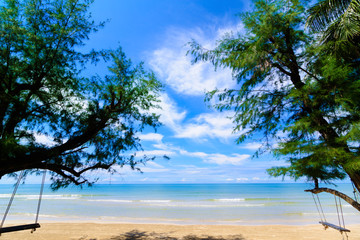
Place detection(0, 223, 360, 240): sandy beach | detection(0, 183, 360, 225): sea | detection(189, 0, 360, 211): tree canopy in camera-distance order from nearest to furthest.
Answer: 1. detection(189, 0, 360, 211): tree canopy
2. detection(0, 223, 360, 240): sandy beach
3. detection(0, 183, 360, 225): sea

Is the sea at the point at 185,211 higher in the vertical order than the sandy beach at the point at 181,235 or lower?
lower

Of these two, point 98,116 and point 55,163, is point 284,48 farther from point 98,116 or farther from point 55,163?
point 55,163

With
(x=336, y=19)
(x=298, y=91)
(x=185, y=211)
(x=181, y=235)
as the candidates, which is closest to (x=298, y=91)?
(x=298, y=91)

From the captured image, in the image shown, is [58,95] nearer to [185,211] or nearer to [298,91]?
[298,91]

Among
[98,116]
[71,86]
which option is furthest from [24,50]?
[98,116]

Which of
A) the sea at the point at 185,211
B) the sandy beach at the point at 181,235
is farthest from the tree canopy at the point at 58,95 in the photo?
the sandy beach at the point at 181,235

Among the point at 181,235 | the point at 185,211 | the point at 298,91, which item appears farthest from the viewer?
the point at 185,211

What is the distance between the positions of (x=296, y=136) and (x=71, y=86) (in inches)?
216

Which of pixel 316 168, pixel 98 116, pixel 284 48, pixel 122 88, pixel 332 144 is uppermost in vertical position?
pixel 284 48

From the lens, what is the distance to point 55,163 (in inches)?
186

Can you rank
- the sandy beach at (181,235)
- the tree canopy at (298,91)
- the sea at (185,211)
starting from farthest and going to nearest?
the sea at (185,211) < the sandy beach at (181,235) < the tree canopy at (298,91)

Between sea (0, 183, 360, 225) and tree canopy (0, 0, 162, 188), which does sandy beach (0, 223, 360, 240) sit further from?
tree canopy (0, 0, 162, 188)

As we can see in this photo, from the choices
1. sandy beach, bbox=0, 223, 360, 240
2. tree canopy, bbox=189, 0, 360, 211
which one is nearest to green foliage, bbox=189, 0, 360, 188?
tree canopy, bbox=189, 0, 360, 211

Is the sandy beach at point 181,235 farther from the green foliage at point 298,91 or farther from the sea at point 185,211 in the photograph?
the green foliage at point 298,91
